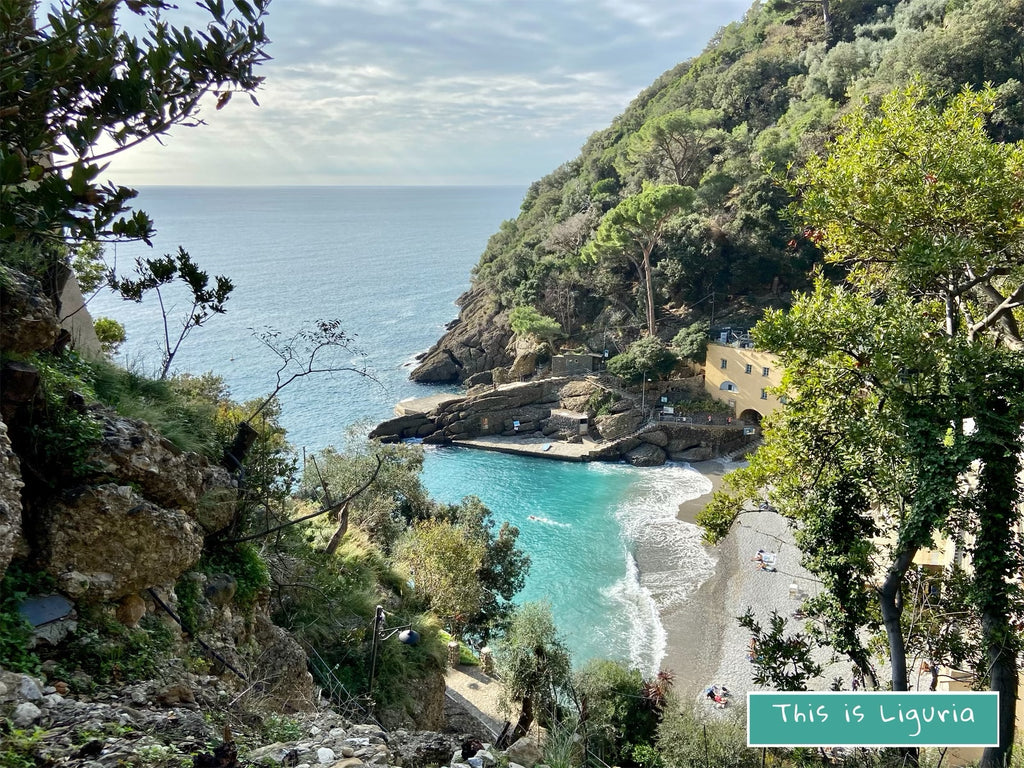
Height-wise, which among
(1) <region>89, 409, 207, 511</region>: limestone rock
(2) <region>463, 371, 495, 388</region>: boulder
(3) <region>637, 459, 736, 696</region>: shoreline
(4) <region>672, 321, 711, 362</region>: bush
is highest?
(1) <region>89, 409, 207, 511</region>: limestone rock

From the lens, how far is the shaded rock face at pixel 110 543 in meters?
4.19

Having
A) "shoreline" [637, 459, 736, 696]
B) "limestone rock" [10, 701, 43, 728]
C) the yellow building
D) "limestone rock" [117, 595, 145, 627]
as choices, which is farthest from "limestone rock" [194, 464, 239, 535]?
the yellow building

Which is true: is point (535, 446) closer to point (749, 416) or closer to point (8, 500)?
point (749, 416)

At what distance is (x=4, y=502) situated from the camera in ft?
11.9

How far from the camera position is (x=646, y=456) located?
3073cm

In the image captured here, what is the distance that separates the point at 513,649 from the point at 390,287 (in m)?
63.9

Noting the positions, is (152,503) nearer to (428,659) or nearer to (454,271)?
(428,659)

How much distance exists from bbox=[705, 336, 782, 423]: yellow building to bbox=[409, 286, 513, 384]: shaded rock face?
13.4 metres

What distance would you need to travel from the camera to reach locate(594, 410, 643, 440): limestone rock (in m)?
32.0

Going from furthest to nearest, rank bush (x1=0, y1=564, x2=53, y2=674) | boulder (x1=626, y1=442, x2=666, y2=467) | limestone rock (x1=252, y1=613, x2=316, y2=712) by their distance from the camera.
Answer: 1. boulder (x1=626, y1=442, x2=666, y2=467)
2. limestone rock (x1=252, y1=613, x2=316, y2=712)
3. bush (x1=0, y1=564, x2=53, y2=674)

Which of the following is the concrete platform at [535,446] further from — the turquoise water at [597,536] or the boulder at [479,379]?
the boulder at [479,379]

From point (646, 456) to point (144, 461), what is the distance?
27795 millimetres

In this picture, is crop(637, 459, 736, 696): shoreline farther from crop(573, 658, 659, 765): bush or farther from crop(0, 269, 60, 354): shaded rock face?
crop(0, 269, 60, 354): shaded rock face

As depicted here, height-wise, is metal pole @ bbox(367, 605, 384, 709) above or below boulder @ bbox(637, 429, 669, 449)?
above
